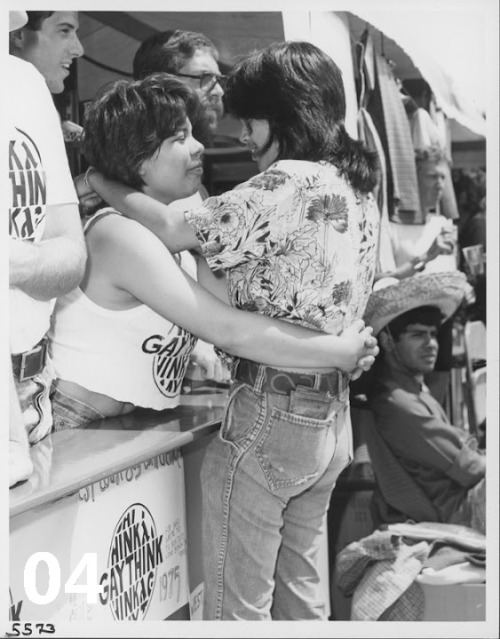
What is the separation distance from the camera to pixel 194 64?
2.38 metres

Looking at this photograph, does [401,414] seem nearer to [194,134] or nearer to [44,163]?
[194,134]

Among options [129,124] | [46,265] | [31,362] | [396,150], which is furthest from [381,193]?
[31,362]

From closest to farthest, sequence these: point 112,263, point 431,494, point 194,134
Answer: point 112,263 → point 194,134 → point 431,494

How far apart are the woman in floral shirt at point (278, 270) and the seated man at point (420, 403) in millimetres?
375

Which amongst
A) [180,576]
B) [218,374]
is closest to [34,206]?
[218,374]

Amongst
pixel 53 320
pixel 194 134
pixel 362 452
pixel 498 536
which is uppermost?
pixel 194 134

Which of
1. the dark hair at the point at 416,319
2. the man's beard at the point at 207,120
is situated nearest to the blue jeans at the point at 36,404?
the man's beard at the point at 207,120

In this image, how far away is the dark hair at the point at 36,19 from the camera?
2.23 metres

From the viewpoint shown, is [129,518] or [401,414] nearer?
[129,518]

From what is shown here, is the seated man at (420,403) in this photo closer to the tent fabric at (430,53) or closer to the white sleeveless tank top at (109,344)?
the tent fabric at (430,53)

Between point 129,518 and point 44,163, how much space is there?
0.93 m

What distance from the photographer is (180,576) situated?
2.46 m
